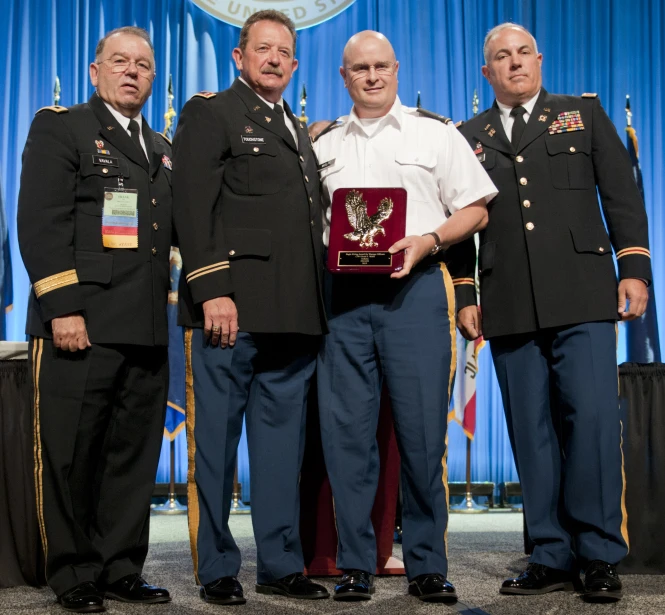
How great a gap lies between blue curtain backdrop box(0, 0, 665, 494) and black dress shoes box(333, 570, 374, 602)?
9.71ft

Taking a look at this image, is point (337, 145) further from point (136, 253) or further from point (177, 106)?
point (177, 106)

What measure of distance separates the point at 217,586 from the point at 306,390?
596mm

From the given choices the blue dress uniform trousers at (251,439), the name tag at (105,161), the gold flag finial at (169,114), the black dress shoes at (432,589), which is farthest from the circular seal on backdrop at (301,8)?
the black dress shoes at (432,589)

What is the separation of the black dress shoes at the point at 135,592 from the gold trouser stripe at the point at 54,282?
84 centimetres

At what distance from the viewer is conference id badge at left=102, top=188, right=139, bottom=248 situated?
97.2 inches

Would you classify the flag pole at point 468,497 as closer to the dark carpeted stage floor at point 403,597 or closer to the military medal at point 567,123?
the dark carpeted stage floor at point 403,597

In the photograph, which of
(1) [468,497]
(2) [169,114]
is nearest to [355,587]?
(1) [468,497]

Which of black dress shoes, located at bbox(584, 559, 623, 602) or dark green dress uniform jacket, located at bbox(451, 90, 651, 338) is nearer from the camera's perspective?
black dress shoes, located at bbox(584, 559, 623, 602)

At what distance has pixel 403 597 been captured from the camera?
7.95 ft

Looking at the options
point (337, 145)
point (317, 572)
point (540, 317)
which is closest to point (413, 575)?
point (317, 572)

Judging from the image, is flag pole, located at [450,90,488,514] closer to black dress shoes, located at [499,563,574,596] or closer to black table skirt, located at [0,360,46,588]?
black dress shoes, located at [499,563,574,596]

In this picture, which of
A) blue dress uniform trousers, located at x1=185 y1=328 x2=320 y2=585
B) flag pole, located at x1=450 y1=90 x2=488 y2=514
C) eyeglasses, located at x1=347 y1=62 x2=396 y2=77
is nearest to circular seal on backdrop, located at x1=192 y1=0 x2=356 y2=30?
flag pole, located at x1=450 y1=90 x2=488 y2=514

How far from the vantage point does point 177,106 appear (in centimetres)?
538

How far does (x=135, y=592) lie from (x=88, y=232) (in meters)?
1.01
